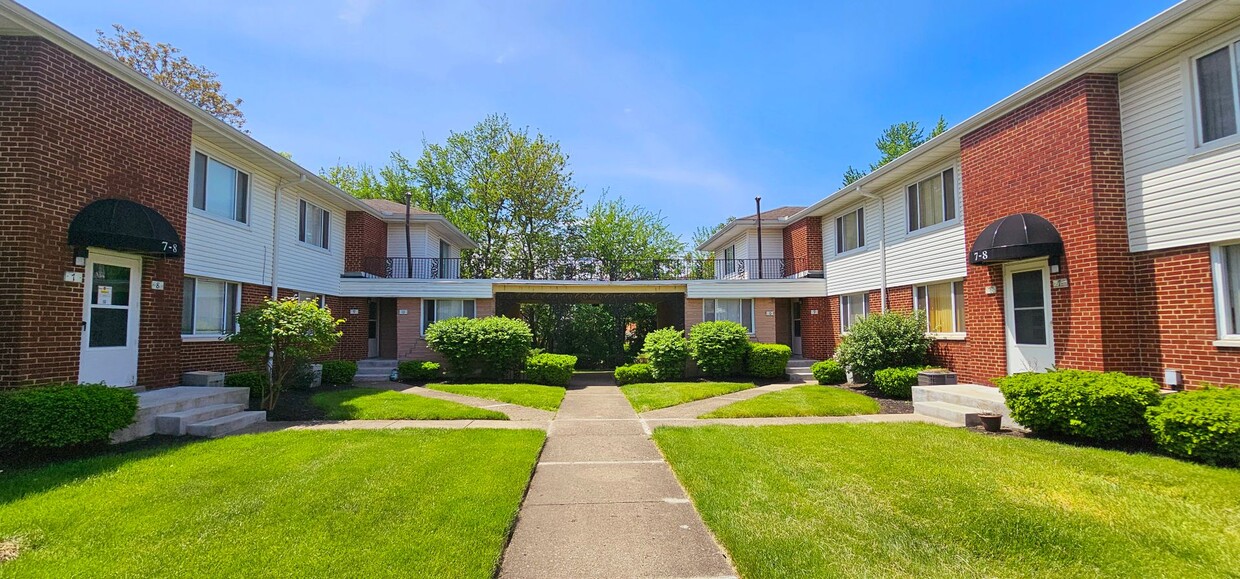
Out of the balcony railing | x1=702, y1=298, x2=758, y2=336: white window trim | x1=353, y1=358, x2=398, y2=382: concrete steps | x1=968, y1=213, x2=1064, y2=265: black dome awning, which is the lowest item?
x1=353, y1=358, x2=398, y2=382: concrete steps

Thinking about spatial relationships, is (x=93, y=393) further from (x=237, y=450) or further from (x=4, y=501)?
(x=4, y=501)

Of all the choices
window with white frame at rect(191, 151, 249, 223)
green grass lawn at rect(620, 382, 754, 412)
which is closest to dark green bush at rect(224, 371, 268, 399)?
window with white frame at rect(191, 151, 249, 223)

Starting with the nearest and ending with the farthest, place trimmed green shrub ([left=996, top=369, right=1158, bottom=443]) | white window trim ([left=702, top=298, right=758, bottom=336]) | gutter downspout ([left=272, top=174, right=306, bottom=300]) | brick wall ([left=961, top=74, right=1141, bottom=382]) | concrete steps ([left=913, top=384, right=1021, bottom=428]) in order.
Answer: trimmed green shrub ([left=996, top=369, right=1158, bottom=443])
brick wall ([left=961, top=74, right=1141, bottom=382])
concrete steps ([left=913, top=384, right=1021, bottom=428])
gutter downspout ([left=272, top=174, right=306, bottom=300])
white window trim ([left=702, top=298, right=758, bottom=336])

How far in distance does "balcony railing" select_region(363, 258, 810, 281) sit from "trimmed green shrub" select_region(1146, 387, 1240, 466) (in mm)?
12526

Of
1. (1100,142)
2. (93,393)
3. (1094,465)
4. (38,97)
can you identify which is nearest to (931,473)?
(1094,465)

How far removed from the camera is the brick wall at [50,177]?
7484 millimetres

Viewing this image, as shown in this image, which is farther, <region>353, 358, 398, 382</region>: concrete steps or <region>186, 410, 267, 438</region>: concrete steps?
<region>353, 358, 398, 382</region>: concrete steps

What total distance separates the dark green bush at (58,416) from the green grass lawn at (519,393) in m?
6.45

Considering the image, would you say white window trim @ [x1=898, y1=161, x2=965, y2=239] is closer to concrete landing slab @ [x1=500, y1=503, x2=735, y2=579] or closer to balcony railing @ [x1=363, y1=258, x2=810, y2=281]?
balcony railing @ [x1=363, y1=258, x2=810, y2=281]

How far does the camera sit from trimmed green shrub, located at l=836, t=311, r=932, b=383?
40.7 feet

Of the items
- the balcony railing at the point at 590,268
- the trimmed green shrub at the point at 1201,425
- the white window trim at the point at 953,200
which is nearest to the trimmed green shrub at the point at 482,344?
the balcony railing at the point at 590,268

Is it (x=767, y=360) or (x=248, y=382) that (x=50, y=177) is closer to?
(x=248, y=382)

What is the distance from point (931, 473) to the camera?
19.0 ft

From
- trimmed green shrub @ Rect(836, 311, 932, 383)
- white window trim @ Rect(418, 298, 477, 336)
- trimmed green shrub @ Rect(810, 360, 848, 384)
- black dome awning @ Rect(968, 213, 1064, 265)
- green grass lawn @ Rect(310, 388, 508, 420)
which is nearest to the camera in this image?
black dome awning @ Rect(968, 213, 1064, 265)
